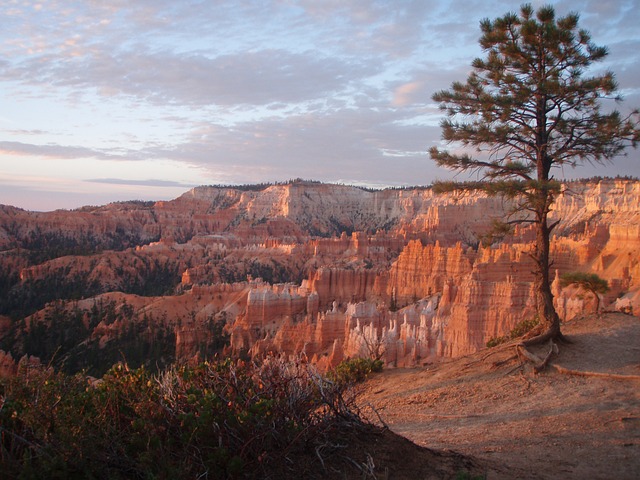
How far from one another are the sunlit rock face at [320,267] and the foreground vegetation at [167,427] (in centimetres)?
667

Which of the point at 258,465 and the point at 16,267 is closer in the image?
the point at 258,465

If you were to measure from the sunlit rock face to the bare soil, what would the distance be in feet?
7.27

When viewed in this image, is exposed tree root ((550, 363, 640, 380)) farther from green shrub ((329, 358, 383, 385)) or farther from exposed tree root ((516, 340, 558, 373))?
green shrub ((329, 358, 383, 385))

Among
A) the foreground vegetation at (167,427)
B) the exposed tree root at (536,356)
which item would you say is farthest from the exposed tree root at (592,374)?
the foreground vegetation at (167,427)

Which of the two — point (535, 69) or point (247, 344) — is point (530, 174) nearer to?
point (535, 69)

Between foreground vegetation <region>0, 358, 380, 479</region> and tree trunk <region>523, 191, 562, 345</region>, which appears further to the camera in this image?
tree trunk <region>523, 191, 562, 345</region>

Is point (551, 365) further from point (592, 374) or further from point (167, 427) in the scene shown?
point (167, 427)

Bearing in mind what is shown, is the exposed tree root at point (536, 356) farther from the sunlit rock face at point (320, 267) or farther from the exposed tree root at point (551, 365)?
the sunlit rock face at point (320, 267)

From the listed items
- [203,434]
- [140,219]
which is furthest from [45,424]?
[140,219]


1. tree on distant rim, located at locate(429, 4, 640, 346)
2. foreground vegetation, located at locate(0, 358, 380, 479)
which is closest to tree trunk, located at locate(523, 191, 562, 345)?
tree on distant rim, located at locate(429, 4, 640, 346)

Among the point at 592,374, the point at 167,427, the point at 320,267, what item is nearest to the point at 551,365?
the point at 592,374

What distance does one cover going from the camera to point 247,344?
3750 cm

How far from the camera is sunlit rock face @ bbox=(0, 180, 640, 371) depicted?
26.7 meters

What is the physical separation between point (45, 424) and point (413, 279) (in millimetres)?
45573
